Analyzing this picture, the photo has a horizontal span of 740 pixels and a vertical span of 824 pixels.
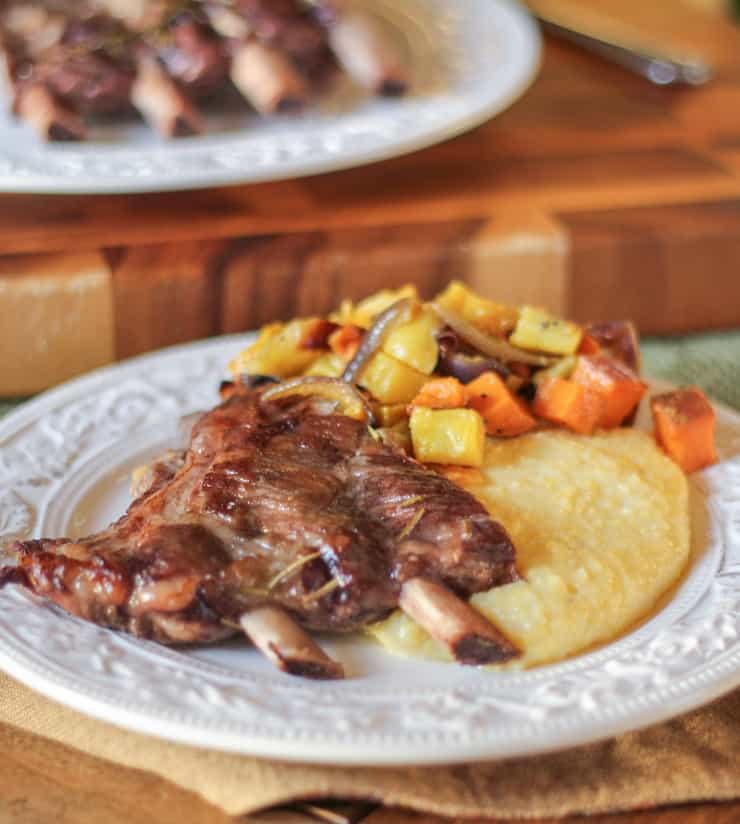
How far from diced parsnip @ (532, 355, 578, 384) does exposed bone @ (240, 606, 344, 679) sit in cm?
110

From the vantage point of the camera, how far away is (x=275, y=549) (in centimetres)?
273

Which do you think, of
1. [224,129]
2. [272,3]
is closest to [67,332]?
[224,129]

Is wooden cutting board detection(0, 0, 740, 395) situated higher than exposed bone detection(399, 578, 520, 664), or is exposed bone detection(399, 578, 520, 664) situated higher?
exposed bone detection(399, 578, 520, 664)

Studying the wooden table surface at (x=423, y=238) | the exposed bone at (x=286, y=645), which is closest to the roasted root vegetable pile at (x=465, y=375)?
the exposed bone at (x=286, y=645)

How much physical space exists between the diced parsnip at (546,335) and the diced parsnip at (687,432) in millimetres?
259

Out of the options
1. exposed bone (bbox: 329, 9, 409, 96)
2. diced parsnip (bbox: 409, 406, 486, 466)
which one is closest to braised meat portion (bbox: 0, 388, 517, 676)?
diced parsnip (bbox: 409, 406, 486, 466)

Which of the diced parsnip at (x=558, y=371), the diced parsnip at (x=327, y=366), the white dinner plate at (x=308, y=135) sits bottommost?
the white dinner plate at (x=308, y=135)

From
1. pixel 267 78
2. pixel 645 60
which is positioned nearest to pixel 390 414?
pixel 267 78

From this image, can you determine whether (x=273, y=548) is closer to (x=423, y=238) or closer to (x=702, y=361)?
(x=423, y=238)

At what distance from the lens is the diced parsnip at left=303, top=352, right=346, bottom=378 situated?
3492mm

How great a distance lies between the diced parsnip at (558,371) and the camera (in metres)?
3.49

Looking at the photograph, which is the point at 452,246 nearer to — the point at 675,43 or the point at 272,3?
the point at 272,3

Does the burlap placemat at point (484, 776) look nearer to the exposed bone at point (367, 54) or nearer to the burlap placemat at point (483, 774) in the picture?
the burlap placemat at point (483, 774)

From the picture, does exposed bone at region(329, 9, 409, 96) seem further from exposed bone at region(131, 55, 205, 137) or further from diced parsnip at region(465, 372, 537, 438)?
diced parsnip at region(465, 372, 537, 438)
